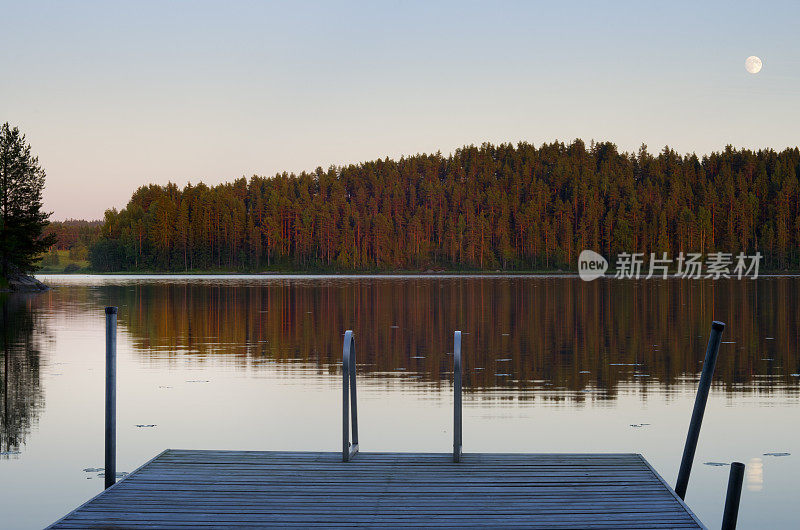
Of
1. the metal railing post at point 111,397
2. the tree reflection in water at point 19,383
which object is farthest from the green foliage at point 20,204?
the metal railing post at point 111,397

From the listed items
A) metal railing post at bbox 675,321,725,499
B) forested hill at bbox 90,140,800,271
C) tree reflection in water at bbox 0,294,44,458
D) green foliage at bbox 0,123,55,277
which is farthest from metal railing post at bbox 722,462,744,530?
forested hill at bbox 90,140,800,271

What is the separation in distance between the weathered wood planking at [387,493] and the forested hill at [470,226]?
163136 millimetres

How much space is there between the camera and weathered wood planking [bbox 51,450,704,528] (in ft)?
25.3

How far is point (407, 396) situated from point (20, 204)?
2651 inches

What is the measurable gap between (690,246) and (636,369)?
15856 centimetres

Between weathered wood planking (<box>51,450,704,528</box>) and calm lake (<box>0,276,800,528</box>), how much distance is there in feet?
5.40

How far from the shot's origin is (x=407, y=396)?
17.3 metres

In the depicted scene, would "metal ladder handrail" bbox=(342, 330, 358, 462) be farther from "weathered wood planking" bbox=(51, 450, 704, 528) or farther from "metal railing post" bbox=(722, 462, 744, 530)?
"metal railing post" bbox=(722, 462, 744, 530)

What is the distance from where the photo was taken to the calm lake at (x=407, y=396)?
12.1 meters

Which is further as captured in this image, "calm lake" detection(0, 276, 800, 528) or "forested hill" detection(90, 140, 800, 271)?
"forested hill" detection(90, 140, 800, 271)

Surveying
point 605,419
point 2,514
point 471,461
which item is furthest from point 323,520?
point 605,419

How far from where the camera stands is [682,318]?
3766 centimetres

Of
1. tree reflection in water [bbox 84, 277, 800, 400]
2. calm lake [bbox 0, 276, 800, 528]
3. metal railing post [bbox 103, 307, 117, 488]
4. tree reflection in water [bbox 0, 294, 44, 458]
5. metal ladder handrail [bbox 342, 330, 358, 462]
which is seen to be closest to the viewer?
metal ladder handrail [bbox 342, 330, 358, 462]

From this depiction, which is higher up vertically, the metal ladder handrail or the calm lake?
the metal ladder handrail
